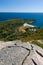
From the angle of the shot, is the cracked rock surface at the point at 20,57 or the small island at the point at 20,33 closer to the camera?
the cracked rock surface at the point at 20,57

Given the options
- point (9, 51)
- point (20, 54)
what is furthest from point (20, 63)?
point (9, 51)

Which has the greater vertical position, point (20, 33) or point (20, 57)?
point (20, 57)

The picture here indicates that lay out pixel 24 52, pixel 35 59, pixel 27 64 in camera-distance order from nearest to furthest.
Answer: pixel 27 64, pixel 35 59, pixel 24 52

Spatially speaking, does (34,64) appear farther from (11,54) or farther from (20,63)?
(11,54)

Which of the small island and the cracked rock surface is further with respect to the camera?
the small island

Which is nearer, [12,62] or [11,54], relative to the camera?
[12,62]

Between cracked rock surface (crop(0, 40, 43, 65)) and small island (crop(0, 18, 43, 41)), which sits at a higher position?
cracked rock surface (crop(0, 40, 43, 65))

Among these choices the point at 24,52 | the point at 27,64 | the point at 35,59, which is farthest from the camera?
the point at 24,52

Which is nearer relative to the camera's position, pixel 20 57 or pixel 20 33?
pixel 20 57

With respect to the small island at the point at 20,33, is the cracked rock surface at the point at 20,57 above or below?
above
